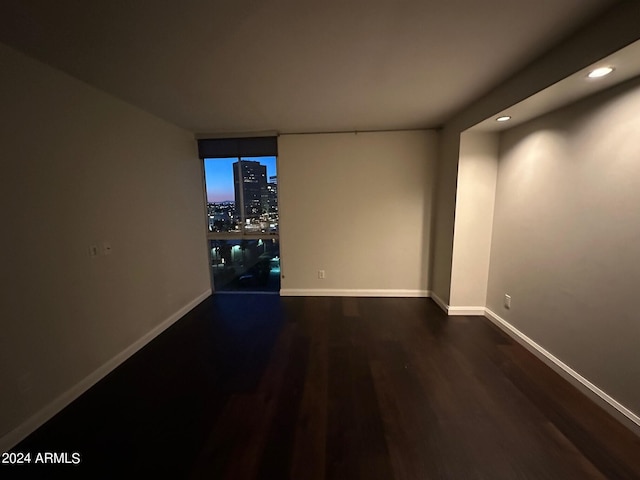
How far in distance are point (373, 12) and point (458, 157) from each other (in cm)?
209

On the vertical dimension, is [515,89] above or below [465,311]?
above

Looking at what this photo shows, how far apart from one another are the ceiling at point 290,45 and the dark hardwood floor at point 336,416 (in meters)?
2.43

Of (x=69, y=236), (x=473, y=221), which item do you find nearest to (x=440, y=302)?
(x=473, y=221)

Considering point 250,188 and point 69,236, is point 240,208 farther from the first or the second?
point 69,236

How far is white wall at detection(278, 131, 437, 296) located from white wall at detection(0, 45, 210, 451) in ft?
5.60

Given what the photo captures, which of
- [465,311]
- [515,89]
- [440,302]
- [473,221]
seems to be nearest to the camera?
[515,89]

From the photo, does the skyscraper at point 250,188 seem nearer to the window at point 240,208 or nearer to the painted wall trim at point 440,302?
the window at point 240,208

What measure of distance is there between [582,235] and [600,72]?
1105 mm

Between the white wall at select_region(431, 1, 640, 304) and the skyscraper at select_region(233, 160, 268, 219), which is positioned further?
the skyscraper at select_region(233, 160, 268, 219)

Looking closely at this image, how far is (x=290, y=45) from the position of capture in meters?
1.58

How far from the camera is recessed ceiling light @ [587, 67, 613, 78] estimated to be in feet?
4.78

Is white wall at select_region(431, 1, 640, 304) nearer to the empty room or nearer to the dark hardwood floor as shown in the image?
the empty room

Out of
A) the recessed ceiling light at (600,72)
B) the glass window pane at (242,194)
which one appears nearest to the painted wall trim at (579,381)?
the recessed ceiling light at (600,72)

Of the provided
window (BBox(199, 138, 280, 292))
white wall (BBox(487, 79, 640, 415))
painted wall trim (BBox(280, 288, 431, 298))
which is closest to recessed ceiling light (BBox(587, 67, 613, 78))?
white wall (BBox(487, 79, 640, 415))
